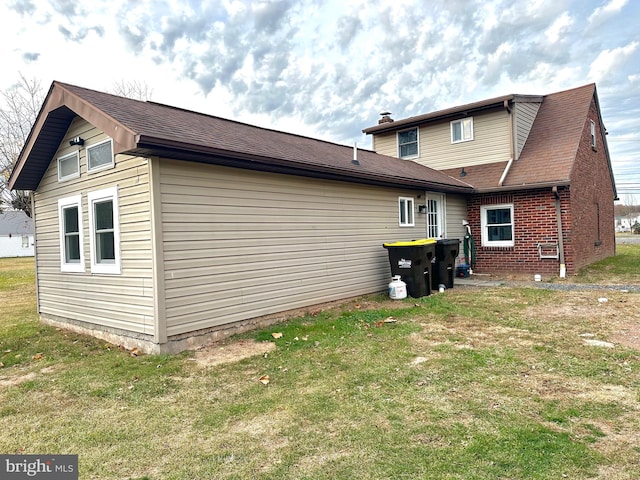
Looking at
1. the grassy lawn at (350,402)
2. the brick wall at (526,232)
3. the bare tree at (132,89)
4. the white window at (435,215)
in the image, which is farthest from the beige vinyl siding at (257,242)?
the bare tree at (132,89)

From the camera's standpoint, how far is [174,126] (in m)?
6.05

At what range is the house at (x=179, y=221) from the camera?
5.29 m

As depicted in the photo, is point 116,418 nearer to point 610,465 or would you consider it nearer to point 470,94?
point 610,465

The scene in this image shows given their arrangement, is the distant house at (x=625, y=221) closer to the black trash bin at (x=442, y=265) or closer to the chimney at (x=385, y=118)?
the chimney at (x=385, y=118)

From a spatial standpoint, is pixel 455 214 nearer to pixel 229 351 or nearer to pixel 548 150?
pixel 548 150

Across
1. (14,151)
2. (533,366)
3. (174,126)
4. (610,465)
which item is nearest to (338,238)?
(174,126)

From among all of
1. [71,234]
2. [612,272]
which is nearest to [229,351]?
[71,234]

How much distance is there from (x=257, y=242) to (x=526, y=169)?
30.0ft

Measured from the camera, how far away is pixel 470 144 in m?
13.4

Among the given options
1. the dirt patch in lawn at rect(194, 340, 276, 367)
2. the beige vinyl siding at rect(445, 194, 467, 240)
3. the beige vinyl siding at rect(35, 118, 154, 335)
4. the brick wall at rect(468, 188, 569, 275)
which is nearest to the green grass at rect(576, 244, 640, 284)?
the brick wall at rect(468, 188, 569, 275)

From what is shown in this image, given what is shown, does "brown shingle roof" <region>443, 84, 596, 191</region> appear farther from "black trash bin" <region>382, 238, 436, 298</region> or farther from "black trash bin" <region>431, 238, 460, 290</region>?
"black trash bin" <region>382, 238, 436, 298</region>

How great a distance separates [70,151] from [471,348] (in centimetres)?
733

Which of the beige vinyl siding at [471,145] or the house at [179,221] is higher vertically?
the beige vinyl siding at [471,145]

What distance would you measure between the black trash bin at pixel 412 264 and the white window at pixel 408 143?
7020 mm
